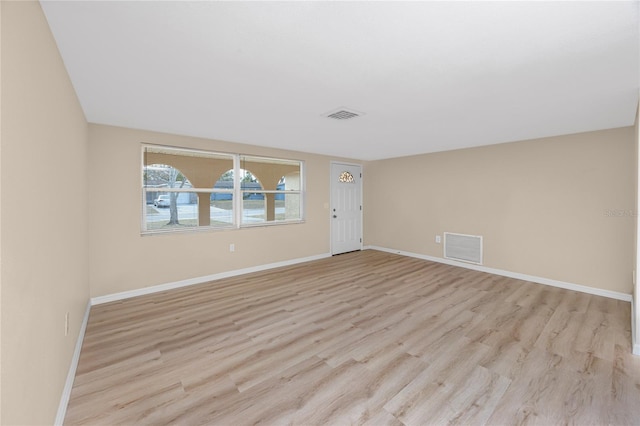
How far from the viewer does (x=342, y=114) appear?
3010 mm

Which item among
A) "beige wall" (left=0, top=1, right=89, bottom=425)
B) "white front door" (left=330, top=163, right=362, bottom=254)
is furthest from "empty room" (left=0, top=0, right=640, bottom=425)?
"white front door" (left=330, top=163, right=362, bottom=254)

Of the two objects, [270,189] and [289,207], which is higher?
[270,189]

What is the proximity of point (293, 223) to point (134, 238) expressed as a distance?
8.53 ft

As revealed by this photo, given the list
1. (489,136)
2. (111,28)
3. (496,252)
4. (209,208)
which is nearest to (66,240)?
(111,28)

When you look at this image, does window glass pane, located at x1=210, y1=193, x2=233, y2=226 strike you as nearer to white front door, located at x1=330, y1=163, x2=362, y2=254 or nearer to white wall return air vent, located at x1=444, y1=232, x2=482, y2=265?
white front door, located at x1=330, y1=163, x2=362, y2=254

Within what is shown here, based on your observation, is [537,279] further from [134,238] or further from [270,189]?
[134,238]

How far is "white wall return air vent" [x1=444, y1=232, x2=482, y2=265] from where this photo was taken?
194 inches

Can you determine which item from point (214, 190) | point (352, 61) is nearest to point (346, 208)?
point (214, 190)

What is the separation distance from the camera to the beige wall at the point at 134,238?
3.43 m

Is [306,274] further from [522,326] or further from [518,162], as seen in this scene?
[518,162]

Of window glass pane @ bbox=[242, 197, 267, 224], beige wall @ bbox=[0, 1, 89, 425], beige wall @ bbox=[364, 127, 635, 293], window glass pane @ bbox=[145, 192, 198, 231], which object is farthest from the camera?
window glass pane @ bbox=[242, 197, 267, 224]

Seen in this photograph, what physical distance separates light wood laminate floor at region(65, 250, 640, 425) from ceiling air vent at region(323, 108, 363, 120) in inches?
87.3

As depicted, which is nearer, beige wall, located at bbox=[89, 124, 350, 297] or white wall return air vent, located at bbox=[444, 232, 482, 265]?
beige wall, located at bbox=[89, 124, 350, 297]

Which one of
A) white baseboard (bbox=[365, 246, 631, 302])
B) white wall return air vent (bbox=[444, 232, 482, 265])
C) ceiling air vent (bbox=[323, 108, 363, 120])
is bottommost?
white baseboard (bbox=[365, 246, 631, 302])
